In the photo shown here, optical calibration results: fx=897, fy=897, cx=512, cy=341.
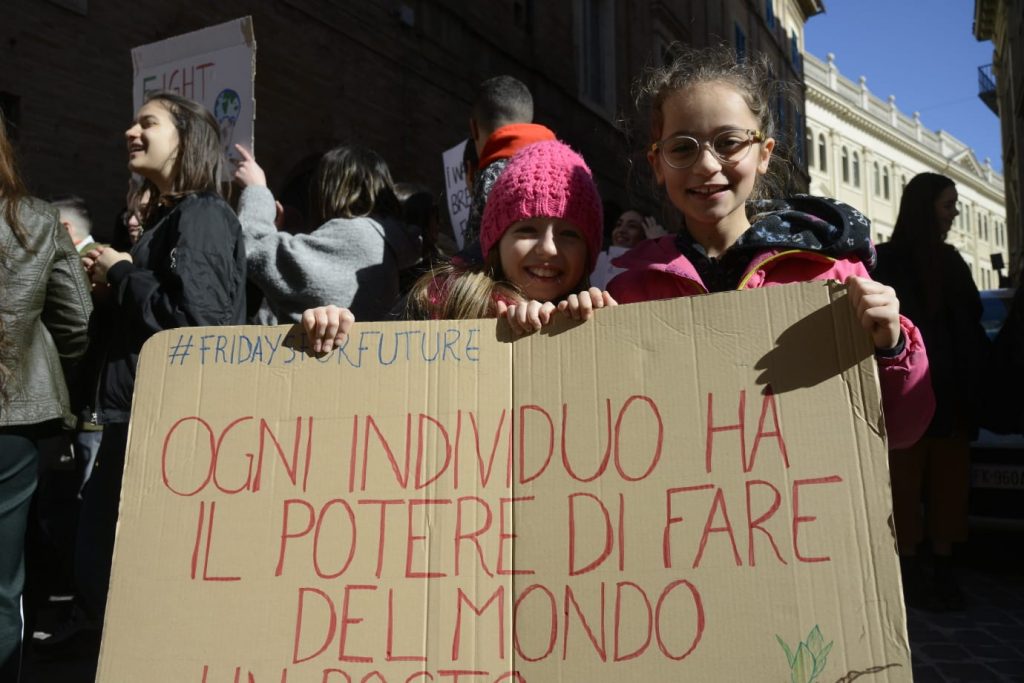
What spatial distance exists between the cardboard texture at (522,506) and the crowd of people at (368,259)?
0.12m

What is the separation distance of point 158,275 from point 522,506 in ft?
4.97

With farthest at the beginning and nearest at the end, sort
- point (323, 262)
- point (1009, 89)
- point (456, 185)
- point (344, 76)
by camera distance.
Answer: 1. point (1009, 89)
2. point (344, 76)
3. point (456, 185)
4. point (323, 262)

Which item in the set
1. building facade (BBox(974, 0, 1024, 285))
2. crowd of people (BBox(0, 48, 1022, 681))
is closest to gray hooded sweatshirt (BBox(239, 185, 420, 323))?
crowd of people (BBox(0, 48, 1022, 681))

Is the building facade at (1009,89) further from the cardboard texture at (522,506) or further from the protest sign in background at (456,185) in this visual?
the cardboard texture at (522,506)

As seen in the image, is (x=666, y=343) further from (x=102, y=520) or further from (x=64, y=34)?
(x=64, y=34)

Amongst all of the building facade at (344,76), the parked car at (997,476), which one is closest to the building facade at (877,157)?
the building facade at (344,76)

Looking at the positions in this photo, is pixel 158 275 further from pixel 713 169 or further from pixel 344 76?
pixel 344 76

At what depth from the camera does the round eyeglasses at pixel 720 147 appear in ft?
6.10

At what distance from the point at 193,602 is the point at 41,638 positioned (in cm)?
266

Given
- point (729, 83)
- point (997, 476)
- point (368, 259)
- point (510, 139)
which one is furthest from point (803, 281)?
point (997, 476)

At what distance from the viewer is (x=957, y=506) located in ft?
14.1

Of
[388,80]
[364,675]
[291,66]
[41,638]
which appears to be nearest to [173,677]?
[364,675]

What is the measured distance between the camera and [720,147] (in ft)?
6.12

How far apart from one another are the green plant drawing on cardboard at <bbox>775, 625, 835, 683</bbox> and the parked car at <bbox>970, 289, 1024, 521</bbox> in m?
4.17
